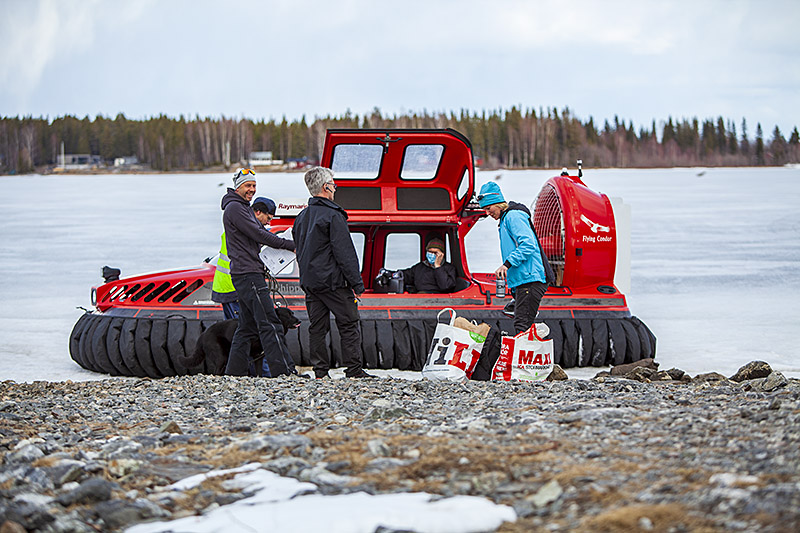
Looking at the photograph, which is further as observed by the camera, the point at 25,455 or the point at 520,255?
the point at 520,255

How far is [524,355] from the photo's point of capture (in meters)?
5.04

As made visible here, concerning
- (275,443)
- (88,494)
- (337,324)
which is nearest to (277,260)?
(337,324)

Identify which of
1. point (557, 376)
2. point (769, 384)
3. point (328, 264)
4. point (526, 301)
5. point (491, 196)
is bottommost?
point (557, 376)

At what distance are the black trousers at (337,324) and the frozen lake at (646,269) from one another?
1857 millimetres

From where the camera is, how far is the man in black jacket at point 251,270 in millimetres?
4988

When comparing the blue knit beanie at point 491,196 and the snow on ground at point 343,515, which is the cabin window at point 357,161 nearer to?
the blue knit beanie at point 491,196

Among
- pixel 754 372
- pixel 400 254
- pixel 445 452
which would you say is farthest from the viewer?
pixel 400 254

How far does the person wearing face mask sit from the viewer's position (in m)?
6.58

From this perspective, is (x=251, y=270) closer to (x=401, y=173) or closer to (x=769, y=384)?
(x=401, y=173)

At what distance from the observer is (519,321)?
16.6 ft

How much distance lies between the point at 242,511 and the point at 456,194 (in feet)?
15.9

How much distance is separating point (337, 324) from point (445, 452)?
90.6 inches

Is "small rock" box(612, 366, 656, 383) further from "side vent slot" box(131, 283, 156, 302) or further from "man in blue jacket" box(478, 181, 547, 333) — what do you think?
"side vent slot" box(131, 283, 156, 302)

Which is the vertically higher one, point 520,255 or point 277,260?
point 520,255
